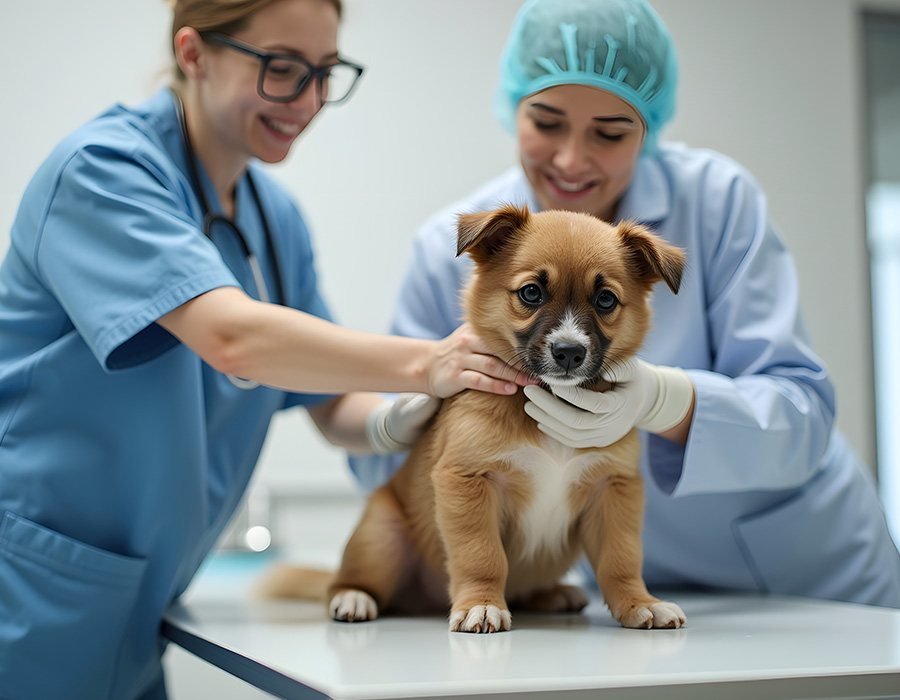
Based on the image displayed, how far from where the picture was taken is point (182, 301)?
119cm

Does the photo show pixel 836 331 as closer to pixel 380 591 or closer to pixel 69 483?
pixel 380 591

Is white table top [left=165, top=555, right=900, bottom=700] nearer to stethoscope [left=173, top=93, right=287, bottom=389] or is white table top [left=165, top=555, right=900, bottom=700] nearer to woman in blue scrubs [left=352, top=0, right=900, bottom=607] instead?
woman in blue scrubs [left=352, top=0, right=900, bottom=607]

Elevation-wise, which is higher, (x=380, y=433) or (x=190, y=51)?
(x=190, y=51)

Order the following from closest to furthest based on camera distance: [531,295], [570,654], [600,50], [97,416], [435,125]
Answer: [570,654] < [531,295] < [97,416] < [600,50] < [435,125]

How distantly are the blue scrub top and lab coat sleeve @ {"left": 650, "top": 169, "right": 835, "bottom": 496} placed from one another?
866mm

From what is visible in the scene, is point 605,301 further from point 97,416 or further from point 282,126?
point 97,416

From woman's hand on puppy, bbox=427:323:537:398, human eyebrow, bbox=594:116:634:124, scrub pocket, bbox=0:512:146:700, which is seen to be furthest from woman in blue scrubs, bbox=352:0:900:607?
scrub pocket, bbox=0:512:146:700

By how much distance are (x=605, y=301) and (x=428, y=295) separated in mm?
635

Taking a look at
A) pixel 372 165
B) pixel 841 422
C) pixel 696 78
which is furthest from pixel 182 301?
pixel 841 422

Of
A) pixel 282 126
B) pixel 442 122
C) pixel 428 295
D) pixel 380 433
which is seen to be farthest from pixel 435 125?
pixel 380 433

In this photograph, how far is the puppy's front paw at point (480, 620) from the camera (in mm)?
1063

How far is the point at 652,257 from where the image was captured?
47.1 inches

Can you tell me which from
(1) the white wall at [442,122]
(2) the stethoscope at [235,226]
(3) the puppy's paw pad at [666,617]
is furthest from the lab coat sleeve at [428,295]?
(1) the white wall at [442,122]

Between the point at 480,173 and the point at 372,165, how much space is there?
20.2 inches
